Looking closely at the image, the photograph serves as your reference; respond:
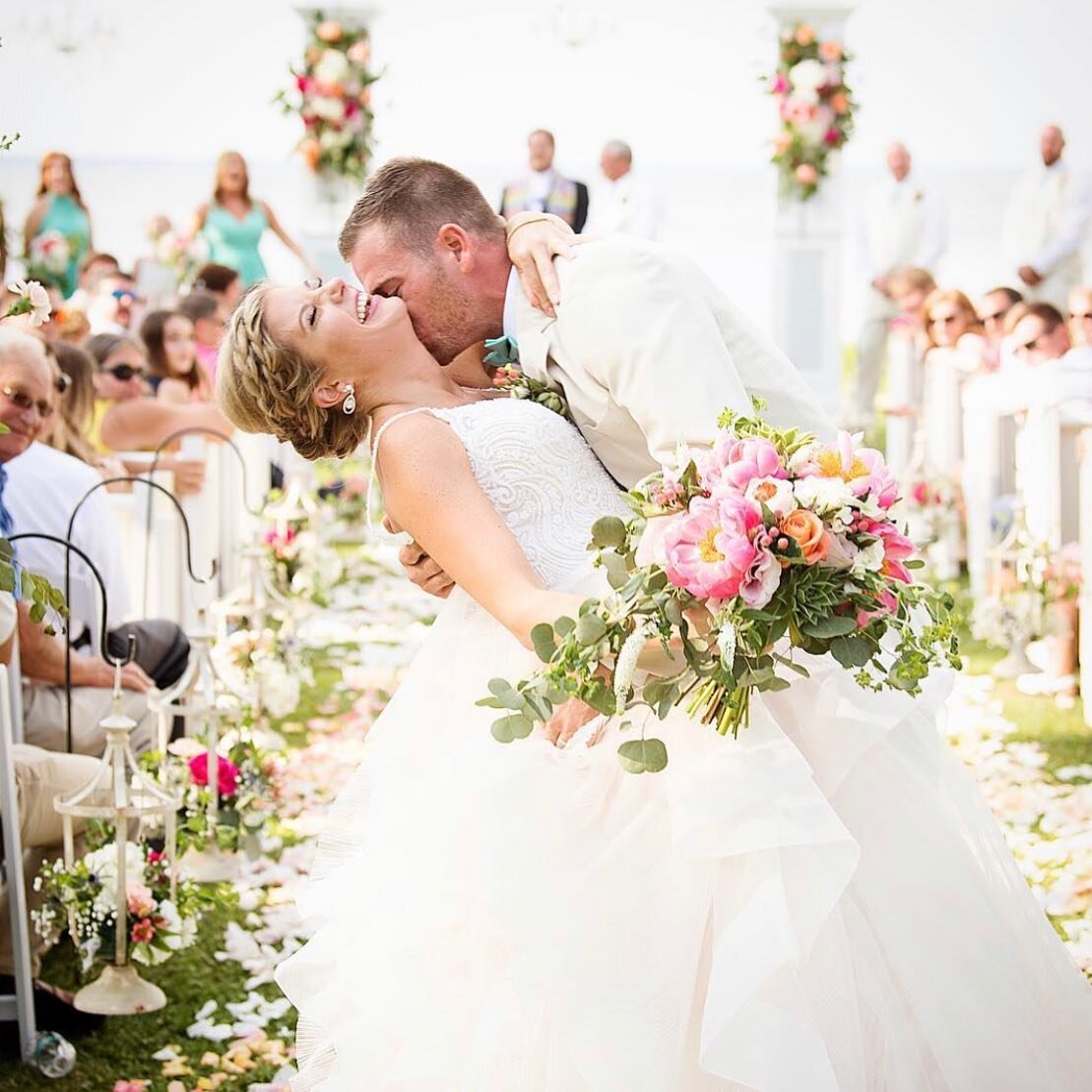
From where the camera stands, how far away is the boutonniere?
246 cm

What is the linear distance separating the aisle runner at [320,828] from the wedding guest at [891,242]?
6059 millimetres

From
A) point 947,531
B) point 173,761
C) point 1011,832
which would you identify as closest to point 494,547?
point 173,761

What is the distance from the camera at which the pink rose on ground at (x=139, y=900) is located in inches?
135

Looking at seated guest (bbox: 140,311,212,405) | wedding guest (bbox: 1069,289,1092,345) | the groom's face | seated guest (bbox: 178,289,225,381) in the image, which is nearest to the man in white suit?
the groom's face

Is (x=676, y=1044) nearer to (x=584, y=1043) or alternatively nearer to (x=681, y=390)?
(x=584, y=1043)

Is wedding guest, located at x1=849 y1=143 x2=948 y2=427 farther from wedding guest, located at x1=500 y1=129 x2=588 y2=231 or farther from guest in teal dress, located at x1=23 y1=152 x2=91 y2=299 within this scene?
guest in teal dress, located at x1=23 y1=152 x2=91 y2=299

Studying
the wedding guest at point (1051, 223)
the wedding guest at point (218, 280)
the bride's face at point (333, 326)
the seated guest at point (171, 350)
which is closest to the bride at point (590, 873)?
the bride's face at point (333, 326)

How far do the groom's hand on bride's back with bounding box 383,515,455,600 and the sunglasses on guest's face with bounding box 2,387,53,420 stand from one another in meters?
2.03

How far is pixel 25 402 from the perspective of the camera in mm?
A: 4227

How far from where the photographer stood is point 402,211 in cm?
255

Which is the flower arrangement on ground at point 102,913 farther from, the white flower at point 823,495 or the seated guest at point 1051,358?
the seated guest at point 1051,358

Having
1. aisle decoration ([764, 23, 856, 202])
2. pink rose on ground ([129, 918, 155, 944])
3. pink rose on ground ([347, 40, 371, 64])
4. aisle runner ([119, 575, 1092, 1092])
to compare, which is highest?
pink rose on ground ([347, 40, 371, 64])

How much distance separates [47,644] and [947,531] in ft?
20.8

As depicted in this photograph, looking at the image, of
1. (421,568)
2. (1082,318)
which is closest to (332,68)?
(1082,318)
